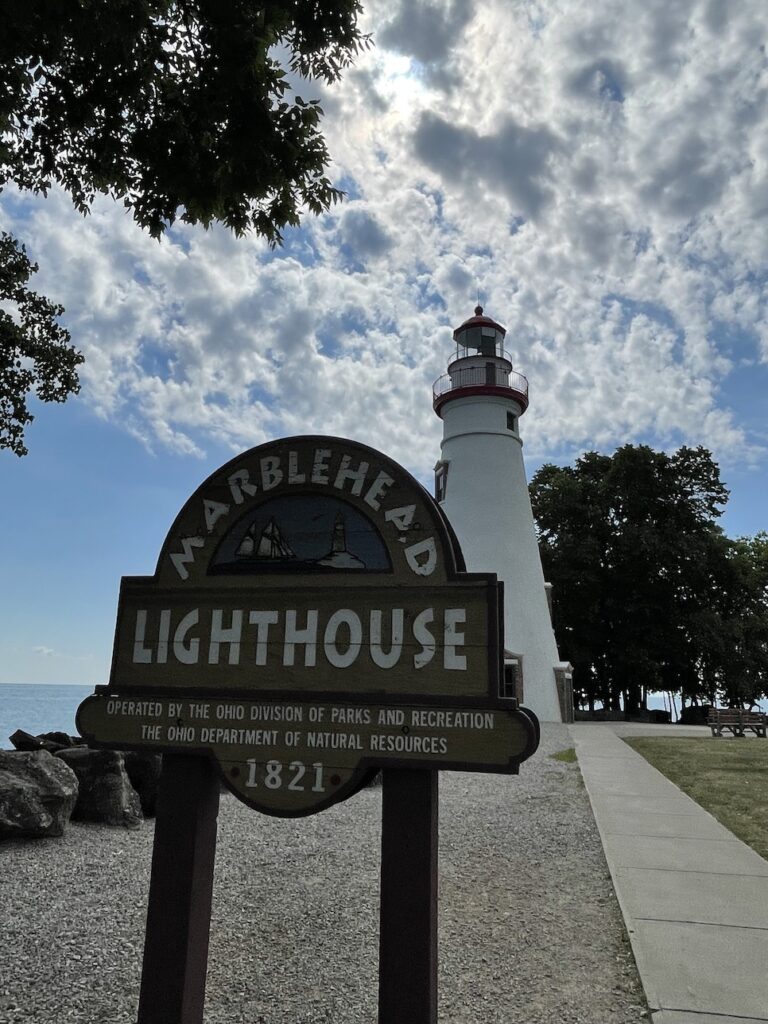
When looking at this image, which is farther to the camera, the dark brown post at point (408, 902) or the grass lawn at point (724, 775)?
the grass lawn at point (724, 775)

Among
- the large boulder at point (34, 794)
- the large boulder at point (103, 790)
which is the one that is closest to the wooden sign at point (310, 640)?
the large boulder at point (34, 794)

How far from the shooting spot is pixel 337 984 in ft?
12.9

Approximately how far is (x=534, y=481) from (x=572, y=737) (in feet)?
81.5

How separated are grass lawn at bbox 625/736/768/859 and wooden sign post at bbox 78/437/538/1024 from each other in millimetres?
5297

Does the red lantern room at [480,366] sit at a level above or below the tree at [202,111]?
above

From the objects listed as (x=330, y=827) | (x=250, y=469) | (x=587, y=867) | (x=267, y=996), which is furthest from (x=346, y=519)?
(x=330, y=827)

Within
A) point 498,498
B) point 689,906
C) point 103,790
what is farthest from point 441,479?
point 689,906

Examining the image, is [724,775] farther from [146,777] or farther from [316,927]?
[316,927]

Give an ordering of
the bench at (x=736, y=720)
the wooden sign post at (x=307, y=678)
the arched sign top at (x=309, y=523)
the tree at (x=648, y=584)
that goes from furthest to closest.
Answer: the tree at (x=648, y=584)
the bench at (x=736, y=720)
the arched sign top at (x=309, y=523)
the wooden sign post at (x=307, y=678)

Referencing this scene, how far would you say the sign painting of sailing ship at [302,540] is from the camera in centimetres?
325

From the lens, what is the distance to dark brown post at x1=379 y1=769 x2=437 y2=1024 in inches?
110

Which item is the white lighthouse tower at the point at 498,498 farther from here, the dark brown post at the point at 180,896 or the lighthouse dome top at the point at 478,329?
the dark brown post at the point at 180,896

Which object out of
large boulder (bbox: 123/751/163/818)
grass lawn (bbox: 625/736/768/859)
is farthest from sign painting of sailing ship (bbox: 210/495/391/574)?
grass lawn (bbox: 625/736/768/859)

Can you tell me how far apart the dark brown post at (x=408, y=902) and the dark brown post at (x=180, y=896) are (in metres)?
0.83
